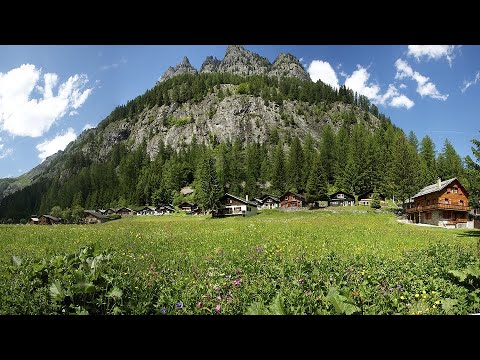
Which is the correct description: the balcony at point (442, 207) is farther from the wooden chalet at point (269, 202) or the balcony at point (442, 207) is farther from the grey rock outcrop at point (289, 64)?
the wooden chalet at point (269, 202)

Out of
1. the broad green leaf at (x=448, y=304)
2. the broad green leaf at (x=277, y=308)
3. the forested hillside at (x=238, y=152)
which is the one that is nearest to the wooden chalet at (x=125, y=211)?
the forested hillside at (x=238, y=152)

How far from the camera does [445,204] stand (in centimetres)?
3581

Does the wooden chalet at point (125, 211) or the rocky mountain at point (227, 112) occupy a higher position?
the rocky mountain at point (227, 112)

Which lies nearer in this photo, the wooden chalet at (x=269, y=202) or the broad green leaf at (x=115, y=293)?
the broad green leaf at (x=115, y=293)

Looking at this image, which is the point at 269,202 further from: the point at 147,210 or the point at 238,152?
the point at 238,152

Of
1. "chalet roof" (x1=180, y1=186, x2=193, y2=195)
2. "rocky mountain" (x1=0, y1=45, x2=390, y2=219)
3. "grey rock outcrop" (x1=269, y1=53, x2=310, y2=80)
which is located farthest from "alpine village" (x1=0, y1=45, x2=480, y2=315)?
"rocky mountain" (x1=0, y1=45, x2=390, y2=219)

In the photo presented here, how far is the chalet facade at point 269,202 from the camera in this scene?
80.4 meters

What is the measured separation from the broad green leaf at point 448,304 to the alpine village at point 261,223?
0.02 meters

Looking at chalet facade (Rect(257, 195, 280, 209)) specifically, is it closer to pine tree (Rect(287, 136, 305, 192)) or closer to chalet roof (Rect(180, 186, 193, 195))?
pine tree (Rect(287, 136, 305, 192))

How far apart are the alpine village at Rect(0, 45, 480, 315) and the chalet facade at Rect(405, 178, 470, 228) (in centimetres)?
15

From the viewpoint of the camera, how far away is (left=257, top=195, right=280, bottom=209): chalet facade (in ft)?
264

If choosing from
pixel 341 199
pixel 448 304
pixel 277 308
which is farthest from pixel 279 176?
pixel 277 308
